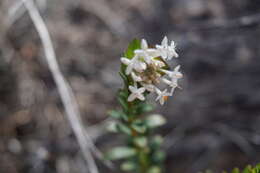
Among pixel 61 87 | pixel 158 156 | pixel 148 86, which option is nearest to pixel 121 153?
pixel 158 156

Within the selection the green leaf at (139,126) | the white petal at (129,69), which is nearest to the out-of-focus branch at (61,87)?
the green leaf at (139,126)

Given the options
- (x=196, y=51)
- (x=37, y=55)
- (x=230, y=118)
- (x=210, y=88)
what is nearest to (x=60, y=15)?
Answer: (x=37, y=55)

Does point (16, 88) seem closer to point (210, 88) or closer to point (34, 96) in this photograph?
point (34, 96)

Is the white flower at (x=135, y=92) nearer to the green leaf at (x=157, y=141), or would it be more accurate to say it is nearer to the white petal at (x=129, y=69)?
the white petal at (x=129, y=69)

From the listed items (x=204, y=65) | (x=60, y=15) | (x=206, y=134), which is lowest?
(x=206, y=134)

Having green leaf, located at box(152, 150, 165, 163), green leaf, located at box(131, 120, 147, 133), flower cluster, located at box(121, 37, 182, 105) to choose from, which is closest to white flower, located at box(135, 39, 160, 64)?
flower cluster, located at box(121, 37, 182, 105)

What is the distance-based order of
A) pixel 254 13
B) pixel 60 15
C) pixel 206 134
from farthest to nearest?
pixel 60 15
pixel 206 134
pixel 254 13

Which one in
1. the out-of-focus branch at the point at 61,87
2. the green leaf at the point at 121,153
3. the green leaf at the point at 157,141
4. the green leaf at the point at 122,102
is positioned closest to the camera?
the green leaf at the point at 122,102

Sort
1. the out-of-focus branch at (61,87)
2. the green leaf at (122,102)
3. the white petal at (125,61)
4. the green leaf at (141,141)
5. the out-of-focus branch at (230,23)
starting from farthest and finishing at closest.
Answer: the out-of-focus branch at (230,23) → the out-of-focus branch at (61,87) → the green leaf at (141,141) → the green leaf at (122,102) → the white petal at (125,61)

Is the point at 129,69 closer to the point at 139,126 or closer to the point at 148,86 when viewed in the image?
the point at 148,86
